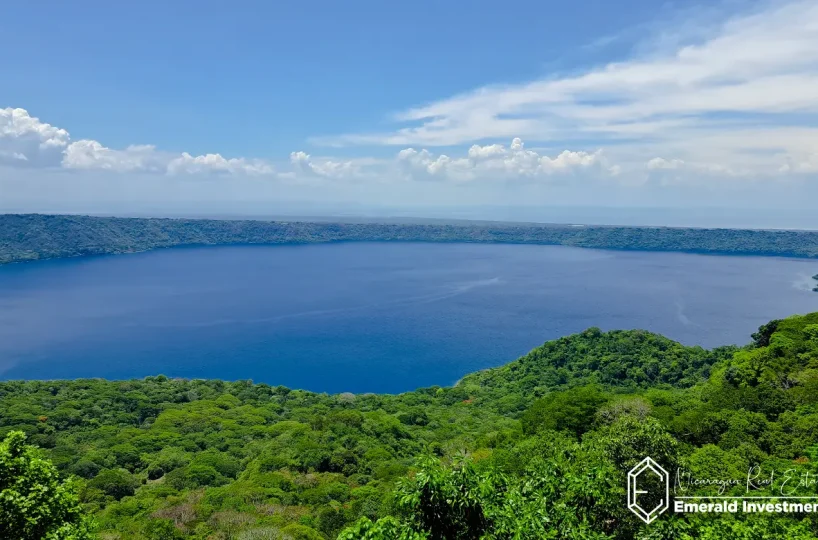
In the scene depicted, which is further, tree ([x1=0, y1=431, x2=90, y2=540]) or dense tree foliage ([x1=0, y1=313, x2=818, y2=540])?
tree ([x1=0, y1=431, x2=90, y2=540])

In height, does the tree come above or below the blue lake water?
above

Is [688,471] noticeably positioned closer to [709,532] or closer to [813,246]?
[709,532]

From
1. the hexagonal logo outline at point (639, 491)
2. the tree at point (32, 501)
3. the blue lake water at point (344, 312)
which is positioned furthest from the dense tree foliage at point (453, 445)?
the blue lake water at point (344, 312)

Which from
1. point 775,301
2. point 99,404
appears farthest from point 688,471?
point 775,301

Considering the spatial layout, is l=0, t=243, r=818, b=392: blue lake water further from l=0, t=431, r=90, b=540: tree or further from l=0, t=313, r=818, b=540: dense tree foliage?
l=0, t=431, r=90, b=540: tree

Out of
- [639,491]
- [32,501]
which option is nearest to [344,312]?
[639,491]

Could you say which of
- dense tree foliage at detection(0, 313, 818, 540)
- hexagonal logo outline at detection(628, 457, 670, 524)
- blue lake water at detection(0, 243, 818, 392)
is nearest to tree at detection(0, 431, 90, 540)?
dense tree foliage at detection(0, 313, 818, 540)

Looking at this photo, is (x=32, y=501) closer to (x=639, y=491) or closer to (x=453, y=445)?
(x=639, y=491)
